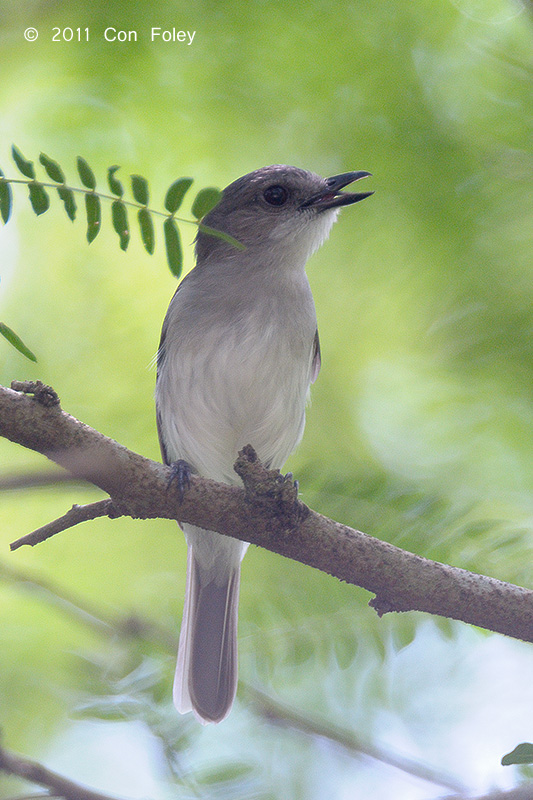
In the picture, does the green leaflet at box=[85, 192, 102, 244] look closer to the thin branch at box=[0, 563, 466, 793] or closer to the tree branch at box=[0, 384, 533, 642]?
the tree branch at box=[0, 384, 533, 642]

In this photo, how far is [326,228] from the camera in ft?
15.2

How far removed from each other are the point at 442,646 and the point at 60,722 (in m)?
2.01

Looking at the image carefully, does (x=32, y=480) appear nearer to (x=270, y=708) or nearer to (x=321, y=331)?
(x=270, y=708)

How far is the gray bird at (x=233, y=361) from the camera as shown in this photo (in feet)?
14.1

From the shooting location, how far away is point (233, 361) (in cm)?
426

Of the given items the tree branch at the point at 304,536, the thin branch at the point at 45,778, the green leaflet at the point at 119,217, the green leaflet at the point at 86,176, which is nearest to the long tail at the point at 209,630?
the tree branch at the point at 304,536

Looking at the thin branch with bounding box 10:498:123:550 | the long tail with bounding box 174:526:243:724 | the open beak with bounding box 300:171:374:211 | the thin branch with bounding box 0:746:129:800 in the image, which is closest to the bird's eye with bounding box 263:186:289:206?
the open beak with bounding box 300:171:374:211

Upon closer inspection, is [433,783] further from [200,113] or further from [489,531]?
[200,113]

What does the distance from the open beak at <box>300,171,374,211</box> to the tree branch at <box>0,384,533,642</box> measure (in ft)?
6.05

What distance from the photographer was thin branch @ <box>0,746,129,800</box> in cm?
223

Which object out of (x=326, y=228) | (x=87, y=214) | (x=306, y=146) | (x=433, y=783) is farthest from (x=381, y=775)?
(x=306, y=146)

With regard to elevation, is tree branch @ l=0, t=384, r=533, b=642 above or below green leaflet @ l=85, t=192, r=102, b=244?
below

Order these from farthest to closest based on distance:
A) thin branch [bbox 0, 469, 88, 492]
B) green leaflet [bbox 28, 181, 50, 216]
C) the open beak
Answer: the open beak
green leaflet [bbox 28, 181, 50, 216]
thin branch [bbox 0, 469, 88, 492]

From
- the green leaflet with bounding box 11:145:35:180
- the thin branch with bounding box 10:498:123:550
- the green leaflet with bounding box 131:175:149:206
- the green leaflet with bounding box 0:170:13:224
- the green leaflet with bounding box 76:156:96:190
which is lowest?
the thin branch with bounding box 10:498:123:550
